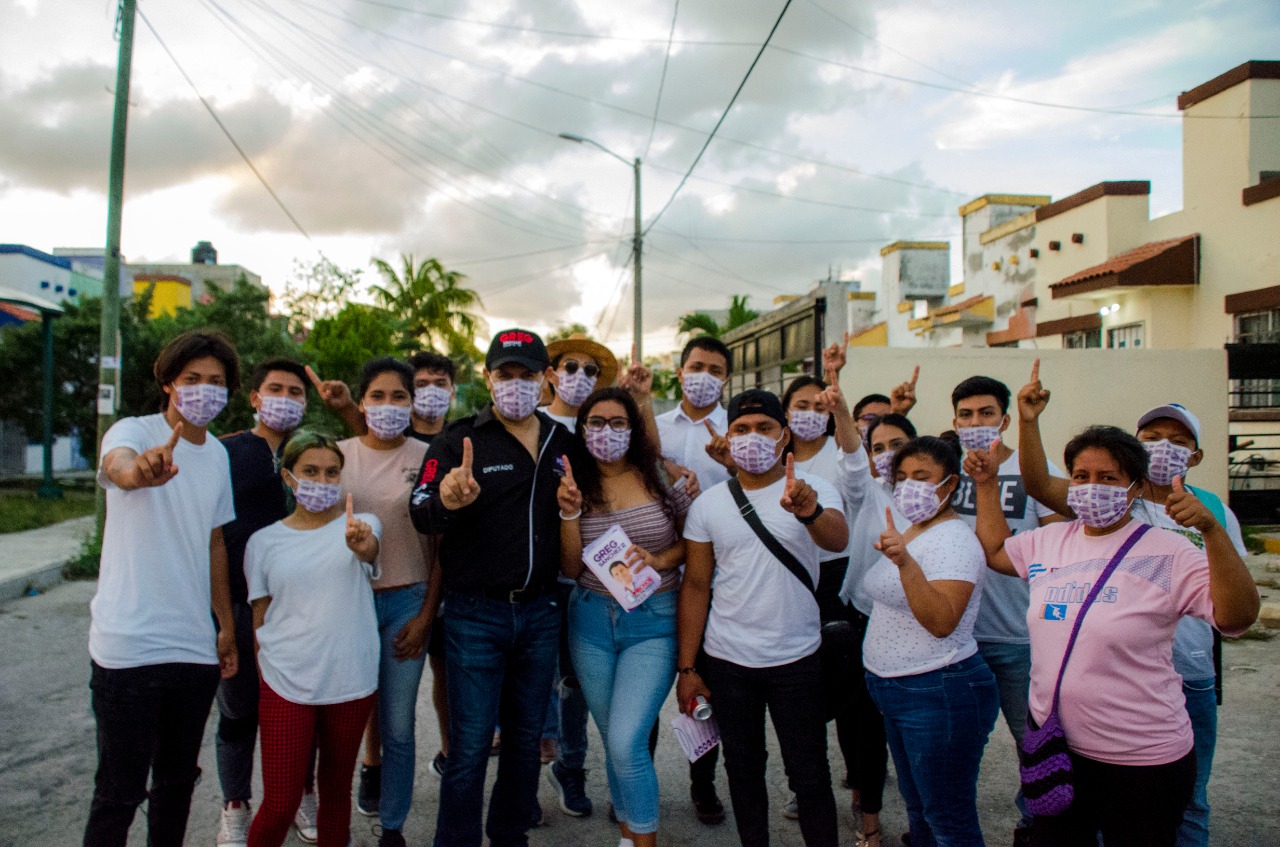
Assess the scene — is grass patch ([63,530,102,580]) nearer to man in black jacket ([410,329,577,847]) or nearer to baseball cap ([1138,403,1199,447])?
man in black jacket ([410,329,577,847])

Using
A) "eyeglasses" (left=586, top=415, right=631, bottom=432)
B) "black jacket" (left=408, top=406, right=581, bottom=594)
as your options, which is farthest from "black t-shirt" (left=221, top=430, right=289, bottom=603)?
"eyeglasses" (left=586, top=415, right=631, bottom=432)

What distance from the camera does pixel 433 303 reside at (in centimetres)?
2833

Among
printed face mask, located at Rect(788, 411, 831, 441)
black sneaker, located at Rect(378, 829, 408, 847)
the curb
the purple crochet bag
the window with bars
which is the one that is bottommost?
black sneaker, located at Rect(378, 829, 408, 847)

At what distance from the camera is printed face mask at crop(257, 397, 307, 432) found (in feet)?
12.3

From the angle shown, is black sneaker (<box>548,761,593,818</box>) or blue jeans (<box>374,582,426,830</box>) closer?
blue jeans (<box>374,582,426,830</box>)

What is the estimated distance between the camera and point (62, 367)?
54.7 ft

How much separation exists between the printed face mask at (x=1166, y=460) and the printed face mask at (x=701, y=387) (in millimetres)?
1898

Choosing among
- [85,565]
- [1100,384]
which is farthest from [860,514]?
[85,565]

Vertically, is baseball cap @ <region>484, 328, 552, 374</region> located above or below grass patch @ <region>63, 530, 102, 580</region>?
above

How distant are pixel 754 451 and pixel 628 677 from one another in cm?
101

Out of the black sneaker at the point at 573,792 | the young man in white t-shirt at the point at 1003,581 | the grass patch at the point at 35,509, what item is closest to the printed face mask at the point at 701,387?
the young man in white t-shirt at the point at 1003,581

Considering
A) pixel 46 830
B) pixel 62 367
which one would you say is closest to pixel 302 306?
pixel 62 367

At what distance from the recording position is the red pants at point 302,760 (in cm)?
309

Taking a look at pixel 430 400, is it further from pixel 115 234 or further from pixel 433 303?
pixel 433 303
